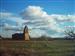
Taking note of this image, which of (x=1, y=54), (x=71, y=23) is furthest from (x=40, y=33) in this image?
(x=1, y=54)

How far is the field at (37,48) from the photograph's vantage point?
2289mm

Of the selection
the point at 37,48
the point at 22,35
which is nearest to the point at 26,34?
the point at 22,35

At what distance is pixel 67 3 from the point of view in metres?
2.31

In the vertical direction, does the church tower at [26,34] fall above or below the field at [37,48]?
above

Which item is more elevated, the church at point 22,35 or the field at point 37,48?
the church at point 22,35

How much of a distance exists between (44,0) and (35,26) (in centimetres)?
44

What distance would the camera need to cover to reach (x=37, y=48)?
2.30m

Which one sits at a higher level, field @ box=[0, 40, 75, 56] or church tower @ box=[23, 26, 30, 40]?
church tower @ box=[23, 26, 30, 40]

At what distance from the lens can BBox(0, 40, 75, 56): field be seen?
2.29 metres

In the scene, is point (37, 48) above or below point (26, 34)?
below

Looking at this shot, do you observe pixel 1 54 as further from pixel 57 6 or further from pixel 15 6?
pixel 57 6

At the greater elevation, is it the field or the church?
the church

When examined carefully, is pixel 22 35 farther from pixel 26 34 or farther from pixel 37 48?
pixel 37 48

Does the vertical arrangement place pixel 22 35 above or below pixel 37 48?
above
